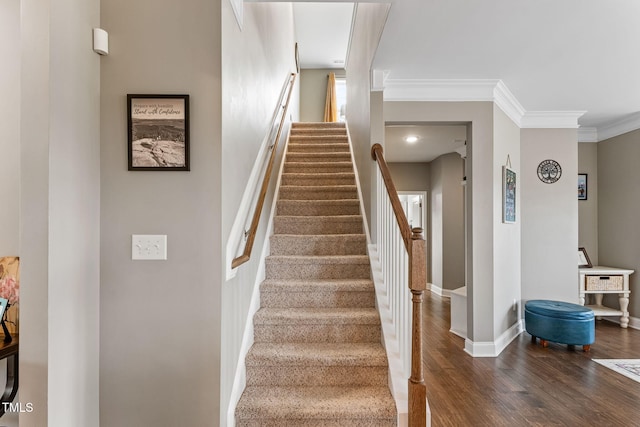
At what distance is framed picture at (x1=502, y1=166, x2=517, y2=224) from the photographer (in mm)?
3814

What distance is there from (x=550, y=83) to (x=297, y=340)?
344 centimetres

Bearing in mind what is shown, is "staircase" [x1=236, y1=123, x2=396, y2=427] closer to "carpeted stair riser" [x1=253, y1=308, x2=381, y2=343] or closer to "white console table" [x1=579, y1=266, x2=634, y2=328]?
"carpeted stair riser" [x1=253, y1=308, x2=381, y2=343]

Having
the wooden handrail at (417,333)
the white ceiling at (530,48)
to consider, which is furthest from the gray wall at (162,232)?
the white ceiling at (530,48)

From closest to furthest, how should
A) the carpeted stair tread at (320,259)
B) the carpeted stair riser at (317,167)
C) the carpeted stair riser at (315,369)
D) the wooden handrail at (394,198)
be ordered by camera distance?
the wooden handrail at (394,198)
the carpeted stair riser at (315,369)
the carpeted stair tread at (320,259)
the carpeted stair riser at (317,167)

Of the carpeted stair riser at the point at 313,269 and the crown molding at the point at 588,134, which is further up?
the crown molding at the point at 588,134

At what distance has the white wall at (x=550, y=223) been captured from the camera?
14.6ft

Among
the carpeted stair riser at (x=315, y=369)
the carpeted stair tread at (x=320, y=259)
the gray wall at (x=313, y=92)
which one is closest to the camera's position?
the carpeted stair riser at (x=315, y=369)

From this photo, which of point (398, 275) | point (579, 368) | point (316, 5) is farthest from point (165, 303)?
point (316, 5)

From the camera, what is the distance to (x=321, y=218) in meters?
3.39

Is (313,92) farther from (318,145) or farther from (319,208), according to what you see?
(319,208)

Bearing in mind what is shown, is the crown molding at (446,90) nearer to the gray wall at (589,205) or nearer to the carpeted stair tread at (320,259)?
the carpeted stair tread at (320,259)

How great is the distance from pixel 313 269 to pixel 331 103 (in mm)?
4998

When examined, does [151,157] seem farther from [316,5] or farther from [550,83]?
[316,5]

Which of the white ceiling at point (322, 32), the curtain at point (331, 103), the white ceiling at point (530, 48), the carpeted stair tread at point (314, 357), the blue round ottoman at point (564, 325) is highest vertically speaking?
the white ceiling at point (322, 32)
